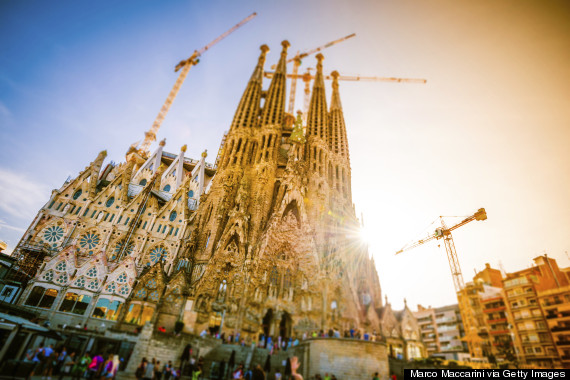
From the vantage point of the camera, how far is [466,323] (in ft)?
176

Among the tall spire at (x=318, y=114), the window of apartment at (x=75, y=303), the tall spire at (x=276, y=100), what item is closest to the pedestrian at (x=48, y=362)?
the window of apartment at (x=75, y=303)

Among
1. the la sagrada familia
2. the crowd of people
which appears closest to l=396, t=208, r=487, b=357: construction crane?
the la sagrada familia

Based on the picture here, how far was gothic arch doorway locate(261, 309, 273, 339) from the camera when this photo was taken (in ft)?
87.1

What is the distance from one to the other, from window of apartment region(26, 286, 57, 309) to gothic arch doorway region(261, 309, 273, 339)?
17793 millimetres

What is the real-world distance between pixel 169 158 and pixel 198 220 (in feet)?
72.2

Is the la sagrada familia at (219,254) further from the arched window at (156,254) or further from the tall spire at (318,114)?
the tall spire at (318,114)

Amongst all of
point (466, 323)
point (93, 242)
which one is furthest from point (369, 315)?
point (466, 323)

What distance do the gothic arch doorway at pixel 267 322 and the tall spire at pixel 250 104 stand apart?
25.8 m

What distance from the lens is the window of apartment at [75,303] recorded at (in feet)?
77.6

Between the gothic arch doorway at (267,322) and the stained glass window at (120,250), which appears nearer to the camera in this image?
the gothic arch doorway at (267,322)

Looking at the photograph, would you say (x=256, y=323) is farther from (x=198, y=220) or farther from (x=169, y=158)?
(x=169, y=158)

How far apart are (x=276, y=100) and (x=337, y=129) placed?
434 inches

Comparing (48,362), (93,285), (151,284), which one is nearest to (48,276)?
(93,285)

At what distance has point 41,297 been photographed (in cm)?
2348
